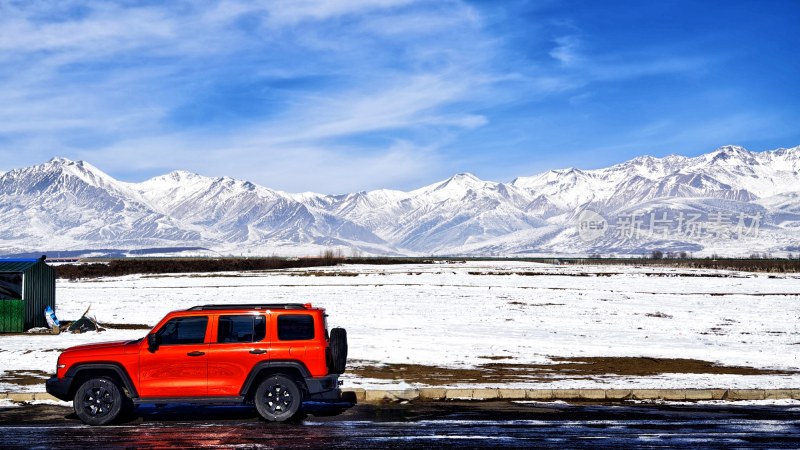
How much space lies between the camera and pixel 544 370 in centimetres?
2261

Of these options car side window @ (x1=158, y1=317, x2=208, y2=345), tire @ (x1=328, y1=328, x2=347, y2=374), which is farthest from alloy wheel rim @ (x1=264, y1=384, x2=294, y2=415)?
car side window @ (x1=158, y1=317, x2=208, y2=345)

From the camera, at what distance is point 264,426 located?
1516cm

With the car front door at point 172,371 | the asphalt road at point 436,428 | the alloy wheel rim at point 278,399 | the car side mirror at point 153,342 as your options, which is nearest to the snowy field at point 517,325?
the asphalt road at point 436,428

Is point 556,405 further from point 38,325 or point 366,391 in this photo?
point 38,325

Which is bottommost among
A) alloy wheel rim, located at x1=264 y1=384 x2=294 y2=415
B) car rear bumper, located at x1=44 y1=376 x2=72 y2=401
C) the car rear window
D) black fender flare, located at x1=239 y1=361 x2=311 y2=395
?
alloy wheel rim, located at x1=264 y1=384 x2=294 y2=415

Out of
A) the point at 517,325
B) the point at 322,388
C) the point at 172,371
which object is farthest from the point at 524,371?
the point at 517,325

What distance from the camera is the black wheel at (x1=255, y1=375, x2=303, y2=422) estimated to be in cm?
1545

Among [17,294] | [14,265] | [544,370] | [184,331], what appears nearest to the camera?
[184,331]

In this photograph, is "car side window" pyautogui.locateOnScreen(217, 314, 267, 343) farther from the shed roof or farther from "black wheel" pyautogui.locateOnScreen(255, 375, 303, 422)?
the shed roof

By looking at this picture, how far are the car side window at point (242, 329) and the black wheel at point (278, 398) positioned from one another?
0.83 meters

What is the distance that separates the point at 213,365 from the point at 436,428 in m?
4.15

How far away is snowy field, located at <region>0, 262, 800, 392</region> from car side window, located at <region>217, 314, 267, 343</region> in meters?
4.26

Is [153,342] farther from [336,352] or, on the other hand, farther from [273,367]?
[336,352]

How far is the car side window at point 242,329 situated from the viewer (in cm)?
1555
